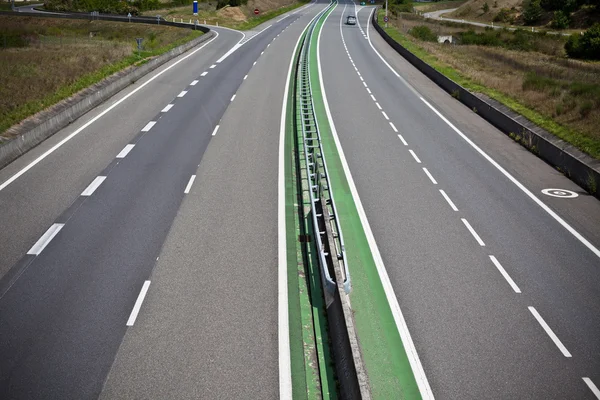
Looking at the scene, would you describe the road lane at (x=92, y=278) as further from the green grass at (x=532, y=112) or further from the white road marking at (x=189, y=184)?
the green grass at (x=532, y=112)

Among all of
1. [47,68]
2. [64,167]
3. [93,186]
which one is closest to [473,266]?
[93,186]

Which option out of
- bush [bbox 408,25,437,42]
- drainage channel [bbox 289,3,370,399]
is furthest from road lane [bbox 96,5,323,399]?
bush [bbox 408,25,437,42]

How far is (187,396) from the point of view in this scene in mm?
9977

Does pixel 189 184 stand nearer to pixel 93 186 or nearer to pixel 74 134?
pixel 93 186

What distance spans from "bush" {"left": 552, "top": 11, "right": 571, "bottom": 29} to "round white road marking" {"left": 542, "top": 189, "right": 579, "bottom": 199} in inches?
3461

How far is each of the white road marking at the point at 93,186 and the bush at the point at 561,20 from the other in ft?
312

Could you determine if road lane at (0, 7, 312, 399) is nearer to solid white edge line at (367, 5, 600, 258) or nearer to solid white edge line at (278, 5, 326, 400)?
solid white edge line at (278, 5, 326, 400)

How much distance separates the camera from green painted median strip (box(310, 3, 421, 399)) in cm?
1056

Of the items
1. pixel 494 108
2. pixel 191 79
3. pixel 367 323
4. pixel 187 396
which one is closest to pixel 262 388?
pixel 187 396

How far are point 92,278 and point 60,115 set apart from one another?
14.6 m

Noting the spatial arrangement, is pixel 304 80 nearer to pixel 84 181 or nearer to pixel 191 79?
pixel 191 79

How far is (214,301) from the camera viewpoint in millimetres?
12883

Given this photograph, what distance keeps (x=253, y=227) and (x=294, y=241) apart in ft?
4.46

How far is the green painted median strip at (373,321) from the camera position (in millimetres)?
10562
